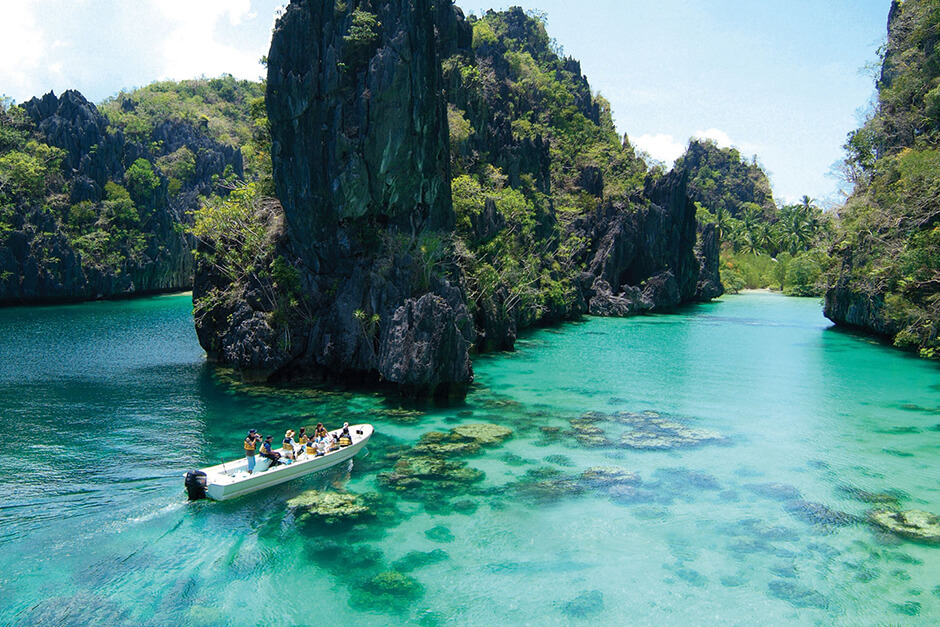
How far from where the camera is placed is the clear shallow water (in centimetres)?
1243

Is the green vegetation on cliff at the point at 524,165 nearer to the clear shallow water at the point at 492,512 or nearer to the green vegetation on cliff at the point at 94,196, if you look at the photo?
the clear shallow water at the point at 492,512

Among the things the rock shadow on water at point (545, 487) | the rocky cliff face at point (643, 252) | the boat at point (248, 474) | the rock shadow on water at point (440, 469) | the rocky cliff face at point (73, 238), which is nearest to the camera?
the boat at point (248, 474)

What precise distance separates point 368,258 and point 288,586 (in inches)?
728

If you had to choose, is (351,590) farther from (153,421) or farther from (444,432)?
(153,421)

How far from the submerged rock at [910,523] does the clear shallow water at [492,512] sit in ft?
1.62

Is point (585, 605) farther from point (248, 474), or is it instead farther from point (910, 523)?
point (910, 523)

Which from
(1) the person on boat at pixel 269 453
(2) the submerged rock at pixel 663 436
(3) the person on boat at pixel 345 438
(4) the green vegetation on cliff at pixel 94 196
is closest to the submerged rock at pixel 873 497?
(2) the submerged rock at pixel 663 436

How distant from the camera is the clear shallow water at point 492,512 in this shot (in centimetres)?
1243

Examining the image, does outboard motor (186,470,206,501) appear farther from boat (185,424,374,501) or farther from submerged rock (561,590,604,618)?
submerged rock (561,590,604,618)

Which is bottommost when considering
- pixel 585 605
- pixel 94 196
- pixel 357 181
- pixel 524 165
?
pixel 585 605

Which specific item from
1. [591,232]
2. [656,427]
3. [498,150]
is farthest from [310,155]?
[591,232]

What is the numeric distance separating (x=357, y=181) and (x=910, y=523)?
23606 millimetres

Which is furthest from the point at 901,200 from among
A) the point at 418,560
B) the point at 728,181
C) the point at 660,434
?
the point at 728,181

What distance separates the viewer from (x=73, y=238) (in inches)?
2751
